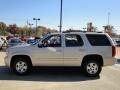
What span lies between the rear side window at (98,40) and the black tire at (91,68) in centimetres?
81

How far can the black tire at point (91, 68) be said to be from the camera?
1181 cm

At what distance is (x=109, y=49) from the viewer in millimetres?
11820

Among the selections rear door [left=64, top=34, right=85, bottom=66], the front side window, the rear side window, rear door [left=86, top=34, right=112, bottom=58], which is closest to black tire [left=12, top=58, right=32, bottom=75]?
the front side window

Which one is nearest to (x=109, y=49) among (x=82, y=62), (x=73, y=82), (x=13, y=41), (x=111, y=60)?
(x=111, y=60)

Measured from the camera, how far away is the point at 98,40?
12.0 metres

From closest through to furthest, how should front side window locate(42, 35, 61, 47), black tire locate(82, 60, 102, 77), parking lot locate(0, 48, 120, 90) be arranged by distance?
parking lot locate(0, 48, 120, 90)
front side window locate(42, 35, 61, 47)
black tire locate(82, 60, 102, 77)

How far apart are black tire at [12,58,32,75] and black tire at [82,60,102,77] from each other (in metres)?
2.37

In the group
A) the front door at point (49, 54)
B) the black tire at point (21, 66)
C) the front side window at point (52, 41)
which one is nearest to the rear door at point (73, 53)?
the front door at point (49, 54)

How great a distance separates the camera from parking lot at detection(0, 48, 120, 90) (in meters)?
9.41

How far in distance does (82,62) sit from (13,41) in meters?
18.1

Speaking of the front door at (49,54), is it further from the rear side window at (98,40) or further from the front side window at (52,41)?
the rear side window at (98,40)

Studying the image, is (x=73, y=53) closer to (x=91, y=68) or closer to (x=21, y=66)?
(x=91, y=68)

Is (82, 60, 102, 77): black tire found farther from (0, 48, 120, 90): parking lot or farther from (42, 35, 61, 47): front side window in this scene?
(42, 35, 61, 47): front side window

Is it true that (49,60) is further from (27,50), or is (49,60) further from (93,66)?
(93,66)
